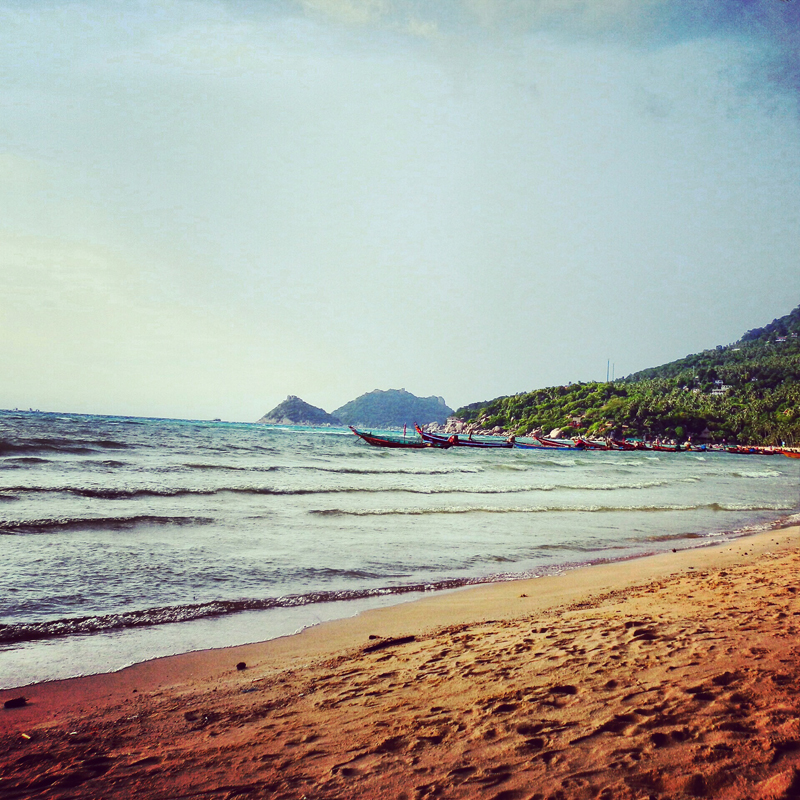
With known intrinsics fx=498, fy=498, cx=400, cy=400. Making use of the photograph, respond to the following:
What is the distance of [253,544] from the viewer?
966 centimetres

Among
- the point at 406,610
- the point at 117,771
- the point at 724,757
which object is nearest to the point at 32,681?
the point at 117,771

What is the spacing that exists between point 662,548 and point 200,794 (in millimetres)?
11034

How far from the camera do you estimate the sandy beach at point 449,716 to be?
256 centimetres

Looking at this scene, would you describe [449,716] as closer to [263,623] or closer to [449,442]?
[263,623]

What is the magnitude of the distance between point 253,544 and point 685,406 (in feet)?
440

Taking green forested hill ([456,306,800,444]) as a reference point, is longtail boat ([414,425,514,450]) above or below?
below

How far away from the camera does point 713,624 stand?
494cm

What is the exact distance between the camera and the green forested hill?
110000 mm

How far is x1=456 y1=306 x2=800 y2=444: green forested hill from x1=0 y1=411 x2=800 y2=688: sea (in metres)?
101

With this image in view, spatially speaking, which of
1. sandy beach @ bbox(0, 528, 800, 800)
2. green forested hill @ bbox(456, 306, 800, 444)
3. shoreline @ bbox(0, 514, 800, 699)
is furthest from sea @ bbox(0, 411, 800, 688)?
green forested hill @ bbox(456, 306, 800, 444)

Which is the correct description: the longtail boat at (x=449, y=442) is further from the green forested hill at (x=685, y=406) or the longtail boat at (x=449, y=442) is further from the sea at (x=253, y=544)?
the green forested hill at (x=685, y=406)

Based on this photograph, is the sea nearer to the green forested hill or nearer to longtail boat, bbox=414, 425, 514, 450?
longtail boat, bbox=414, 425, 514, 450

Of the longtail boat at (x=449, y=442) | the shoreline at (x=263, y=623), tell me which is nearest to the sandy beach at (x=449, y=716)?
the shoreline at (x=263, y=623)

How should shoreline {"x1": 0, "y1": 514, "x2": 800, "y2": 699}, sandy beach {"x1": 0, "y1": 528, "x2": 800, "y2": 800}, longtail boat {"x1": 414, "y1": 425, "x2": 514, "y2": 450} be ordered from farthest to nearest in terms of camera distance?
longtail boat {"x1": 414, "y1": 425, "x2": 514, "y2": 450} < shoreline {"x1": 0, "y1": 514, "x2": 800, "y2": 699} < sandy beach {"x1": 0, "y1": 528, "x2": 800, "y2": 800}
